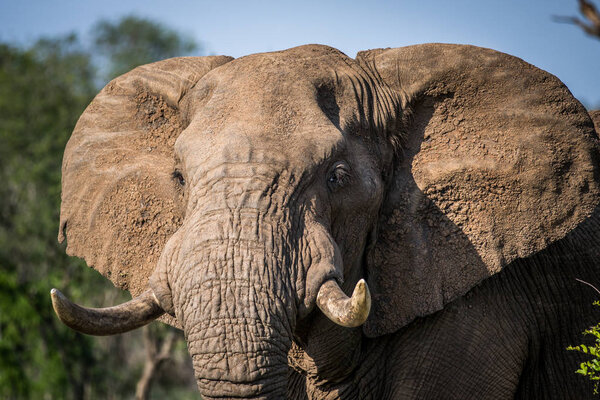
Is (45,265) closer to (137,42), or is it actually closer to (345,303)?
(137,42)

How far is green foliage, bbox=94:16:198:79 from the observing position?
20562 mm

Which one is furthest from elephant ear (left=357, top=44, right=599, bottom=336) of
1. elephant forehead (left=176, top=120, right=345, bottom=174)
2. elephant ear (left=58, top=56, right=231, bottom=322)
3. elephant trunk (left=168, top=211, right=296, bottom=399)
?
elephant ear (left=58, top=56, right=231, bottom=322)

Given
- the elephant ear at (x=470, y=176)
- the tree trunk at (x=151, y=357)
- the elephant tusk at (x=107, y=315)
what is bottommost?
the tree trunk at (x=151, y=357)

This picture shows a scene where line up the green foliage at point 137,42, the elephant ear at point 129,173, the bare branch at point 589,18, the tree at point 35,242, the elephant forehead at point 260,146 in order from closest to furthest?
the bare branch at point 589,18 < the elephant forehead at point 260,146 < the elephant ear at point 129,173 < the tree at point 35,242 < the green foliage at point 137,42

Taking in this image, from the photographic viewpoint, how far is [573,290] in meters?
5.21

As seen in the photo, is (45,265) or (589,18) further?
(45,265)

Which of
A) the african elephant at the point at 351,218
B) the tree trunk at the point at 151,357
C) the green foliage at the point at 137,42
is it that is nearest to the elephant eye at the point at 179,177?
the african elephant at the point at 351,218

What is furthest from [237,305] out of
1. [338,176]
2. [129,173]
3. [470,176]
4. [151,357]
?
[151,357]

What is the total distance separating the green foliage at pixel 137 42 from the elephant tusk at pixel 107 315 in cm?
1599

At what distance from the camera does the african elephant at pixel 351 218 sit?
3.77m

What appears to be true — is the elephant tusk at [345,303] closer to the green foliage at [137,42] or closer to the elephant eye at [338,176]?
the elephant eye at [338,176]

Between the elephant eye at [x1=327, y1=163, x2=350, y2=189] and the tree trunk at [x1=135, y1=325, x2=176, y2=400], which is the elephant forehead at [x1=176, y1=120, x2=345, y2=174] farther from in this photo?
the tree trunk at [x1=135, y1=325, x2=176, y2=400]

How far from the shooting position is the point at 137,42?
23.6m

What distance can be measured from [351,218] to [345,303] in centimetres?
76
